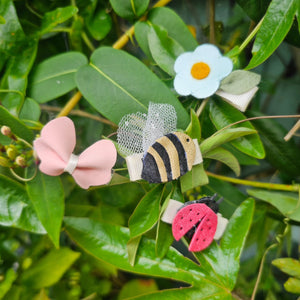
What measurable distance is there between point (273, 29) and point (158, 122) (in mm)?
231

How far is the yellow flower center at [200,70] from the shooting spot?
518mm

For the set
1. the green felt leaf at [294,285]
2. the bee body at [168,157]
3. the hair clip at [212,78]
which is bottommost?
the green felt leaf at [294,285]

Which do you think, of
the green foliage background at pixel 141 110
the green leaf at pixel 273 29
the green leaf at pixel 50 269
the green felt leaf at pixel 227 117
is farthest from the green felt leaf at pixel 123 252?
the green leaf at pixel 273 29

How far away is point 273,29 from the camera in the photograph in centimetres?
50

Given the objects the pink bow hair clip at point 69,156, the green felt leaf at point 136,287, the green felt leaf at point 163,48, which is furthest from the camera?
the green felt leaf at point 136,287

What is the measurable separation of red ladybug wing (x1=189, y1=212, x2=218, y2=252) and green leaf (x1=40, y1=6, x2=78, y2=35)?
423mm

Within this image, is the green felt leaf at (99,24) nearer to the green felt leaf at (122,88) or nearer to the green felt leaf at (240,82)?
the green felt leaf at (122,88)

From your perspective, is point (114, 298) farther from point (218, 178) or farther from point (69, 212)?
point (218, 178)

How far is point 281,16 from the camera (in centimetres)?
50

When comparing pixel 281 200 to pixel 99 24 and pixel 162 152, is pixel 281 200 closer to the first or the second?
pixel 162 152

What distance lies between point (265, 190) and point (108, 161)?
15.4 inches

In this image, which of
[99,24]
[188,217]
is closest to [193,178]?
[188,217]

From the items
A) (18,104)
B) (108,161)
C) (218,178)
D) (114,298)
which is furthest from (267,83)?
(114,298)

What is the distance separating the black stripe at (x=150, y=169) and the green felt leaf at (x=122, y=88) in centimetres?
9
